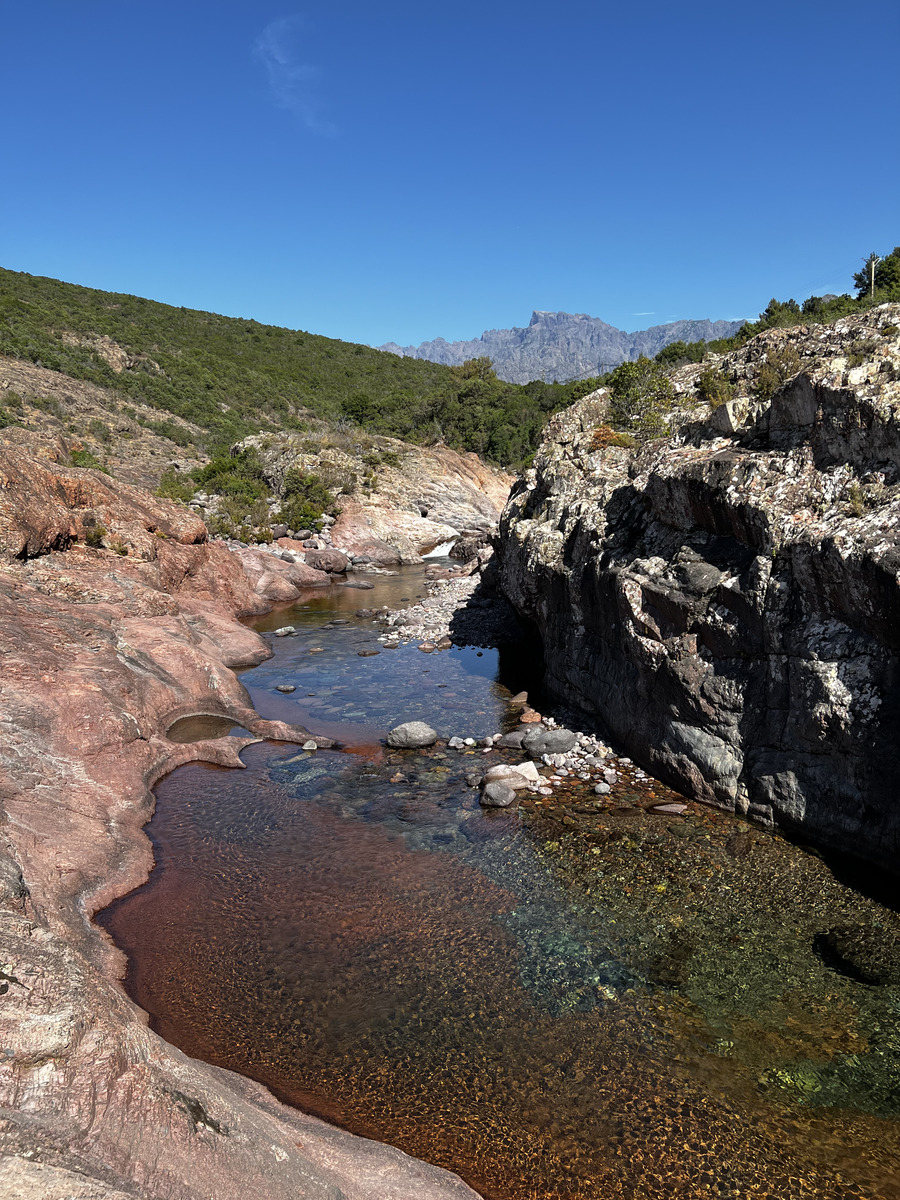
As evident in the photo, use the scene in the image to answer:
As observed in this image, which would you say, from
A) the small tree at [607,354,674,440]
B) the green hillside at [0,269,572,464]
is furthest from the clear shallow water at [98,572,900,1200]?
the green hillside at [0,269,572,464]

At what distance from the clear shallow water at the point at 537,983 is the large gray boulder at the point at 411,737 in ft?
7.18

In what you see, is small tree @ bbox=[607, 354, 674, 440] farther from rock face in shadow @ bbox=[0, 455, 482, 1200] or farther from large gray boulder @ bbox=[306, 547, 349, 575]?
large gray boulder @ bbox=[306, 547, 349, 575]

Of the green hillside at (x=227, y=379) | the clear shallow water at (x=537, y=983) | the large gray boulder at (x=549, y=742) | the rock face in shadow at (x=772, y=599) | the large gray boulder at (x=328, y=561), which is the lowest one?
the clear shallow water at (x=537, y=983)

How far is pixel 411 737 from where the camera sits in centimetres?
1766

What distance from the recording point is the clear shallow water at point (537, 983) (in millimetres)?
7297

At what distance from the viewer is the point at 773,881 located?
37.5ft

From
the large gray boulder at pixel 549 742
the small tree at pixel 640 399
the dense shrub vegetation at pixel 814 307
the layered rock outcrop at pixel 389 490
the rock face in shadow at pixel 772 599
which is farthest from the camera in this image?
the layered rock outcrop at pixel 389 490

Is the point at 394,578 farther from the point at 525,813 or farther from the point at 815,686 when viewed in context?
the point at 815,686

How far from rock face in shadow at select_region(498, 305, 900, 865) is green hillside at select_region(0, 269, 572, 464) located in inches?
2130

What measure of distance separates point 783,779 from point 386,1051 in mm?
8115

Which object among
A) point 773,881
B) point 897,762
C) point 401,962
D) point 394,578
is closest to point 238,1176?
point 401,962

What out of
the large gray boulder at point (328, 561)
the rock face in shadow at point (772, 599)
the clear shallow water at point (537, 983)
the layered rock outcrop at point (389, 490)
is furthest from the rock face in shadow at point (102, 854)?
the layered rock outcrop at point (389, 490)

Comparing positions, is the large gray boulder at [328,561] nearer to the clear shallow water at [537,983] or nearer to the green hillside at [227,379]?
the green hillside at [227,379]

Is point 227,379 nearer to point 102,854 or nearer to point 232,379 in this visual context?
point 232,379
